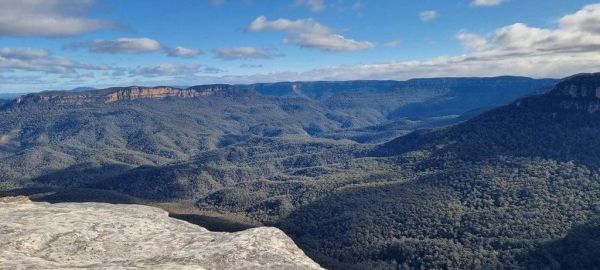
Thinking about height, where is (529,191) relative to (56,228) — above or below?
below

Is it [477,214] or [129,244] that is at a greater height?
[129,244]

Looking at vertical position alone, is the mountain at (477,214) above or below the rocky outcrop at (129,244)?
below

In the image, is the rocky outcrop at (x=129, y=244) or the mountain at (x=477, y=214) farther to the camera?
the mountain at (x=477, y=214)

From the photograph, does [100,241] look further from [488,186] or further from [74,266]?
[488,186]

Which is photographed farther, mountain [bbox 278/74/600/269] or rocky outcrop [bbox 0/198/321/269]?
mountain [bbox 278/74/600/269]

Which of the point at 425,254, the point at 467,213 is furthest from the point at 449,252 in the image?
the point at 467,213
